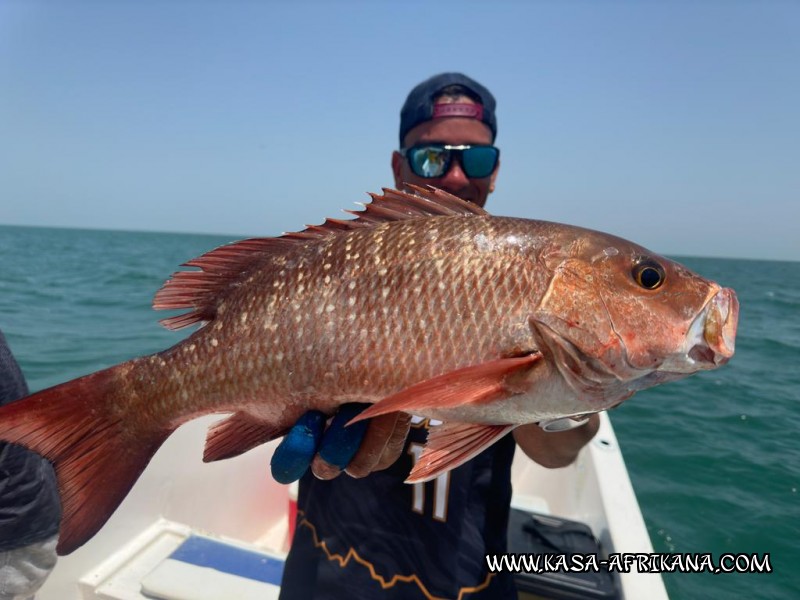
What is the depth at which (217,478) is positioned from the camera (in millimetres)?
3605

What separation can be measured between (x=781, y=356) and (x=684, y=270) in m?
14.8

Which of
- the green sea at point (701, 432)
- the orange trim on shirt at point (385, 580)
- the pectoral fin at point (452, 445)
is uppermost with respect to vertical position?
the pectoral fin at point (452, 445)

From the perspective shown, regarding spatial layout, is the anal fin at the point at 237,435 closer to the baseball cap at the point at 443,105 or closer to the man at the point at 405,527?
the man at the point at 405,527

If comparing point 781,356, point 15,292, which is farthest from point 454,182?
point 15,292

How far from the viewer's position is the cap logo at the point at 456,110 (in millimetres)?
2395

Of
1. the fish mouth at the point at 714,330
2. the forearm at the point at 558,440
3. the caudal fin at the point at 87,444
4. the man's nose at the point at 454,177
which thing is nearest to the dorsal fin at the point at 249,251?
the caudal fin at the point at 87,444

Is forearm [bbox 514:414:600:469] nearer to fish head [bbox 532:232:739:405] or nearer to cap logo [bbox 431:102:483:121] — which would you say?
fish head [bbox 532:232:739:405]

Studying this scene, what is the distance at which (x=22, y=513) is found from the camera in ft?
6.77

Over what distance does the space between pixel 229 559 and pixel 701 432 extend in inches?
297

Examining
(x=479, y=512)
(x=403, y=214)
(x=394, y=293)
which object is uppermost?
(x=403, y=214)

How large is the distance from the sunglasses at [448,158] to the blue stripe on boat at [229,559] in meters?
2.35

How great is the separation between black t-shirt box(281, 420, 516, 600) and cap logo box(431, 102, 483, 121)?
142 centimetres

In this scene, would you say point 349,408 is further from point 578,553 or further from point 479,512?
point 578,553

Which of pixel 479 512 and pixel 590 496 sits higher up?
pixel 479 512
